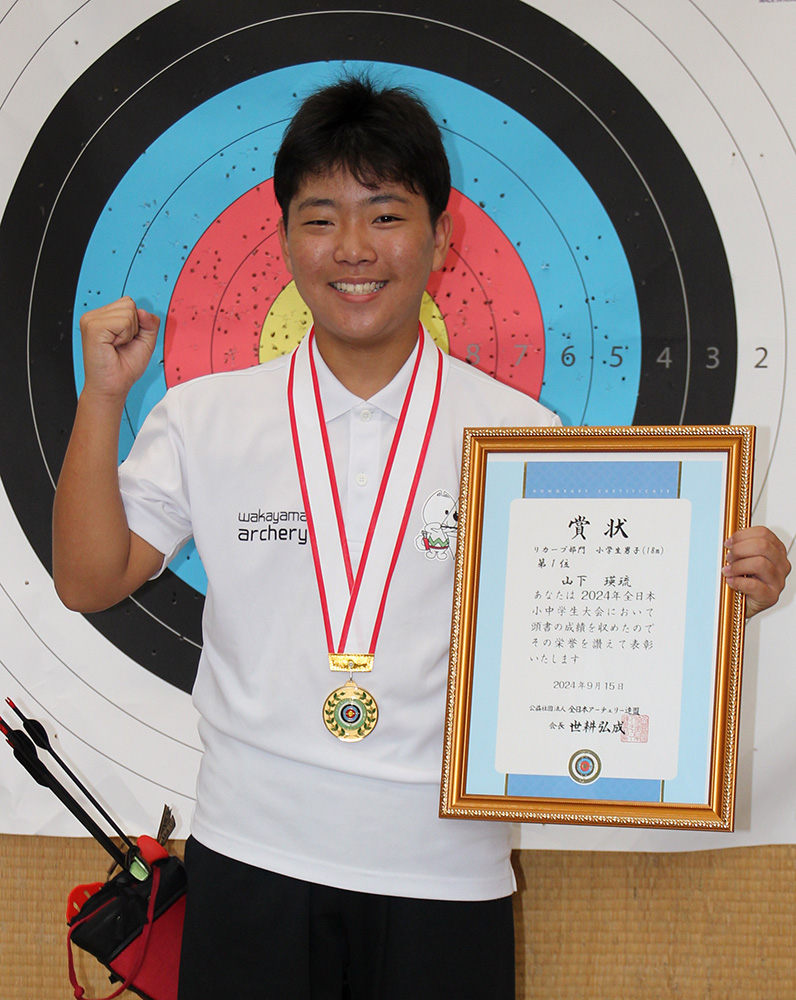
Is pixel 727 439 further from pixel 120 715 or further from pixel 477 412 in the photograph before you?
pixel 120 715

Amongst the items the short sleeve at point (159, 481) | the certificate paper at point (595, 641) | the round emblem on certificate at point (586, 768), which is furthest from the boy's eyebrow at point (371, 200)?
the round emblem on certificate at point (586, 768)

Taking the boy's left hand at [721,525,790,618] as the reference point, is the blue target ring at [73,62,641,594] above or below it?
above

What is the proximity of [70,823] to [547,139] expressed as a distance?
1.37m

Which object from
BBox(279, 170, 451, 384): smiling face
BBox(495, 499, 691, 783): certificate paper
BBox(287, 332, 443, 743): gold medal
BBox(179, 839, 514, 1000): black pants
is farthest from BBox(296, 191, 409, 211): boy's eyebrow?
BBox(179, 839, 514, 1000): black pants

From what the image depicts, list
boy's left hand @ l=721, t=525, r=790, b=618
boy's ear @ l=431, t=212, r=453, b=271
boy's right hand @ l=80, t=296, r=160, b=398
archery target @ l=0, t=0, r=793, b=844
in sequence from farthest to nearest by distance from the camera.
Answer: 1. archery target @ l=0, t=0, r=793, b=844
2. boy's ear @ l=431, t=212, r=453, b=271
3. boy's right hand @ l=80, t=296, r=160, b=398
4. boy's left hand @ l=721, t=525, r=790, b=618

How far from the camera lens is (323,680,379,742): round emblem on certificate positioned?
1124 mm

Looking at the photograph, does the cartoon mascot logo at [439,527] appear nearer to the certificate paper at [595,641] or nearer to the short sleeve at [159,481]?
the certificate paper at [595,641]

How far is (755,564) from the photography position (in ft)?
3.43

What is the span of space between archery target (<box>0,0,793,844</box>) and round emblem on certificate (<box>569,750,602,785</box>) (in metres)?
0.64

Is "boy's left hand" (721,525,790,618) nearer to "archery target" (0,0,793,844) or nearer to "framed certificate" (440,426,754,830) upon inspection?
"framed certificate" (440,426,754,830)

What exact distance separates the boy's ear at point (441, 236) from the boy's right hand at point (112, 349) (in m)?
0.39

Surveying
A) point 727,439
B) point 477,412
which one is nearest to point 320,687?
point 477,412

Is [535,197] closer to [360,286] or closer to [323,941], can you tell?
[360,286]

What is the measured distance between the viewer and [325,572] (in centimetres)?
119
